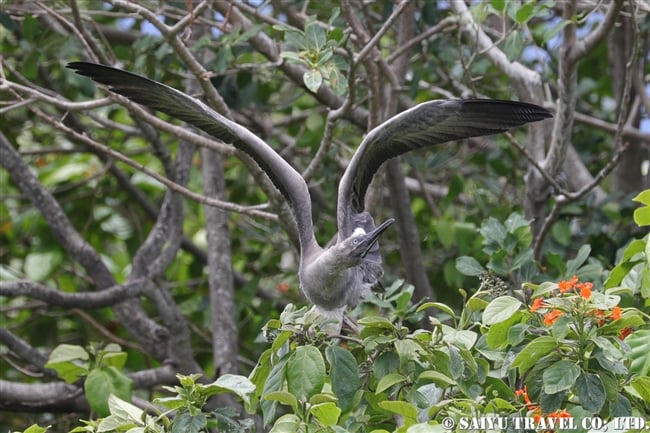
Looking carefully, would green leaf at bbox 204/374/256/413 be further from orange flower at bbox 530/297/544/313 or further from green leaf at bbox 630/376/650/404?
green leaf at bbox 630/376/650/404

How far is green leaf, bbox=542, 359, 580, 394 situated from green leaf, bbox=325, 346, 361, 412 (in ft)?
2.18

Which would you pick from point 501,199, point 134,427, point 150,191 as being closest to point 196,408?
point 134,427

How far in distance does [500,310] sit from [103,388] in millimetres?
2313

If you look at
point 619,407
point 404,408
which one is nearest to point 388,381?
point 404,408

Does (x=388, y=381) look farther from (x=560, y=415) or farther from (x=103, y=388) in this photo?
(x=103, y=388)

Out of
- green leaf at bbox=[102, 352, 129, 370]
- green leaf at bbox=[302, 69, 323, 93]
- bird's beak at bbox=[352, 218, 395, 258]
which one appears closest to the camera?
bird's beak at bbox=[352, 218, 395, 258]

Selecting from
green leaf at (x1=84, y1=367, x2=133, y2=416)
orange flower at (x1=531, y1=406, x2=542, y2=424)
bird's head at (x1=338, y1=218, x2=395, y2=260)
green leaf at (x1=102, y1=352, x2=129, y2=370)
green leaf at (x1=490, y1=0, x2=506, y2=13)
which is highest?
green leaf at (x1=490, y1=0, x2=506, y2=13)

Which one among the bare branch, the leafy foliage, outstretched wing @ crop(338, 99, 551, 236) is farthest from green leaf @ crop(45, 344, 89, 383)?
outstretched wing @ crop(338, 99, 551, 236)

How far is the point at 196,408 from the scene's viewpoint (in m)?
3.55

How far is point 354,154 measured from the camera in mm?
4297

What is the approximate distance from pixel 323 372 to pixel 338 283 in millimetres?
814

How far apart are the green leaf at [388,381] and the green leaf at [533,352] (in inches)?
15.9

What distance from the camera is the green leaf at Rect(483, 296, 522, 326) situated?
3.52m
